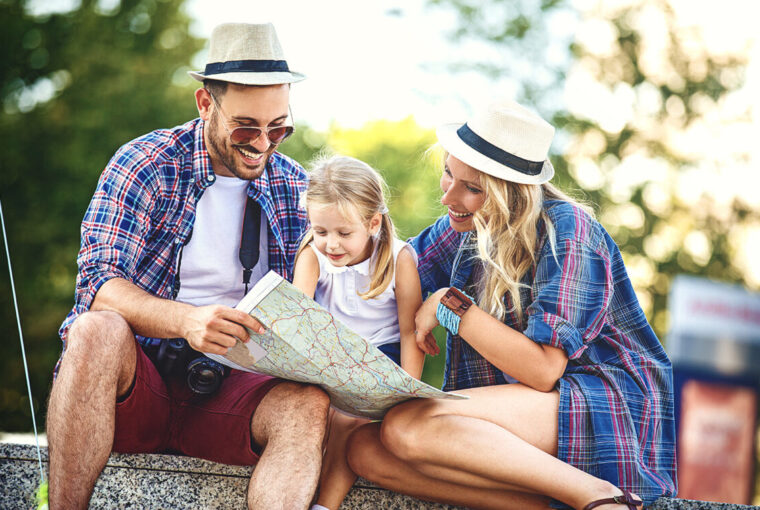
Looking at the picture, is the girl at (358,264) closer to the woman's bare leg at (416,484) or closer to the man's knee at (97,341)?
the woman's bare leg at (416,484)

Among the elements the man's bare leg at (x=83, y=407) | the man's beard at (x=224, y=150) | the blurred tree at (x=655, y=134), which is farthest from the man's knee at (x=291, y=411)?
the blurred tree at (x=655, y=134)

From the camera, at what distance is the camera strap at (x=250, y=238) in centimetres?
320

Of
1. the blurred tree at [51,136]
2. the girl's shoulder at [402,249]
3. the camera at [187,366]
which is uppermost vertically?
the girl's shoulder at [402,249]

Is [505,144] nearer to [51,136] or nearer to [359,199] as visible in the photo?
[359,199]

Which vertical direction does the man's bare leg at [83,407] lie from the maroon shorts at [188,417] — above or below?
above

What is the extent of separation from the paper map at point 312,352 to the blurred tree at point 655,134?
1490 cm

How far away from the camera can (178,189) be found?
315cm

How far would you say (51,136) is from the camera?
1385cm

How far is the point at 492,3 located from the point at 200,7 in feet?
19.5

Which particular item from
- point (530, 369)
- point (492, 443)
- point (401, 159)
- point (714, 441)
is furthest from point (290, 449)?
point (401, 159)

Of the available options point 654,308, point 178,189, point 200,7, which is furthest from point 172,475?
point 654,308

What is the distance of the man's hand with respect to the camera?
237 centimetres

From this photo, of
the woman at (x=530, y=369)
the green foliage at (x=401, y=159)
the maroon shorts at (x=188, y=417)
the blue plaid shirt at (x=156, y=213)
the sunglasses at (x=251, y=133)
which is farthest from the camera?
the green foliage at (x=401, y=159)

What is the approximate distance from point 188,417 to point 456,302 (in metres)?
0.98
